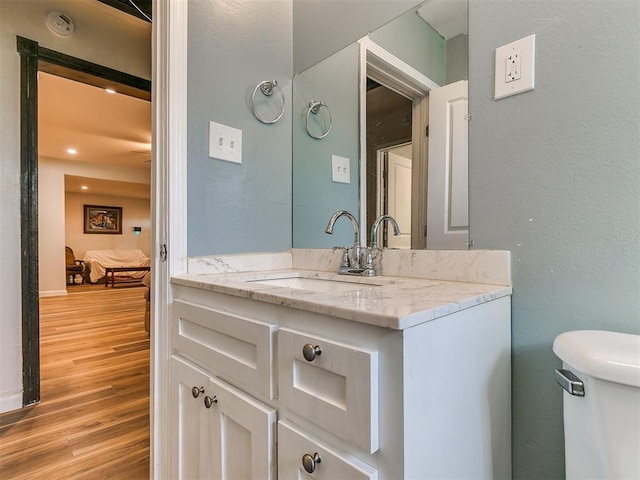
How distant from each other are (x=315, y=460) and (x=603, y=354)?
0.52m

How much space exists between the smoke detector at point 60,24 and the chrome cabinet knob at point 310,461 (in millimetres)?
2629

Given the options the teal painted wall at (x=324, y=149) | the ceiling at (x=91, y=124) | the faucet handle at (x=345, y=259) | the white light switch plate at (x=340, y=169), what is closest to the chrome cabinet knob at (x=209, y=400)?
the faucet handle at (x=345, y=259)

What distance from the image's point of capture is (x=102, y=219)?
25.7ft

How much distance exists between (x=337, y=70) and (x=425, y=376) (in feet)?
4.19

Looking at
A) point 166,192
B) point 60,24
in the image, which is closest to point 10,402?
point 166,192

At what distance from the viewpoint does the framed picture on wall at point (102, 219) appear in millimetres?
7637

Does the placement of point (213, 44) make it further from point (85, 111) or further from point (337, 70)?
point (85, 111)

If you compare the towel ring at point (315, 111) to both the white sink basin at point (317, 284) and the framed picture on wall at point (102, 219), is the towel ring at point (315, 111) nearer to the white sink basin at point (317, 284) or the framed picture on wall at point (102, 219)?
the white sink basin at point (317, 284)

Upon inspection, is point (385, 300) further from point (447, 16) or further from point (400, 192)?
point (447, 16)

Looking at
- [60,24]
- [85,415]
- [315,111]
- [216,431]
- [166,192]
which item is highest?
[60,24]

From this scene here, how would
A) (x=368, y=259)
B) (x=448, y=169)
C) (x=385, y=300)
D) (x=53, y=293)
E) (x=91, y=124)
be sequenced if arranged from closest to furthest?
1. (x=385, y=300)
2. (x=448, y=169)
3. (x=368, y=259)
4. (x=91, y=124)
5. (x=53, y=293)

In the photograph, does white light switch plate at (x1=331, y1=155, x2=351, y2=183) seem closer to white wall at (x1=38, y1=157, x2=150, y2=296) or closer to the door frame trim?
the door frame trim

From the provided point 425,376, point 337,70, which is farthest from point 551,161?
point 337,70

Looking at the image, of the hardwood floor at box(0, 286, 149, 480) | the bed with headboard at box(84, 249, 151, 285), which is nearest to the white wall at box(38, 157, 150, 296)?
the bed with headboard at box(84, 249, 151, 285)
